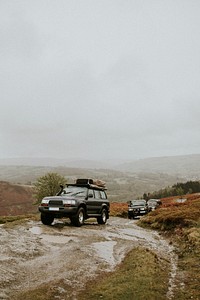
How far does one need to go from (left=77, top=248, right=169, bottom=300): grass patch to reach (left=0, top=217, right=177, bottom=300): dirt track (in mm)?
251

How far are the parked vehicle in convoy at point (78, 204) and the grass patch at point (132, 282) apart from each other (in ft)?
26.6

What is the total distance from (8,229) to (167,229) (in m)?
11.1

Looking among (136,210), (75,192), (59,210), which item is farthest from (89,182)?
(136,210)

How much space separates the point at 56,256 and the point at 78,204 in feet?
25.8

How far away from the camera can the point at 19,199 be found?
542 feet

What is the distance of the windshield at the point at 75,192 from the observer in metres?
21.0

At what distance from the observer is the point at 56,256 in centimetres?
1176

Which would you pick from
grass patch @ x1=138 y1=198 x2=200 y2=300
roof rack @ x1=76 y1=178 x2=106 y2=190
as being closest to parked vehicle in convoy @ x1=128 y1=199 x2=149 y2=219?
grass patch @ x1=138 y1=198 x2=200 y2=300

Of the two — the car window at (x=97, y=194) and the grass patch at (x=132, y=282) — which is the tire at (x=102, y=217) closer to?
the car window at (x=97, y=194)

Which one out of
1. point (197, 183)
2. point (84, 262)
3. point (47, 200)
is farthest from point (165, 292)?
point (197, 183)

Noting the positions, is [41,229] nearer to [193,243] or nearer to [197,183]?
[193,243]

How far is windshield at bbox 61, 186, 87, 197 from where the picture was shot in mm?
20981

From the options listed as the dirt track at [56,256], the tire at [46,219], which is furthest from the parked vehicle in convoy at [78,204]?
the dirt track at [56,256]

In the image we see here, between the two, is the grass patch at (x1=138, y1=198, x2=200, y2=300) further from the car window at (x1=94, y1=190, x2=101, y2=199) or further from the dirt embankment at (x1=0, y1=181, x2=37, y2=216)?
the dirt embankment at (x1=0, y1=181, x2=37, y2=216)
